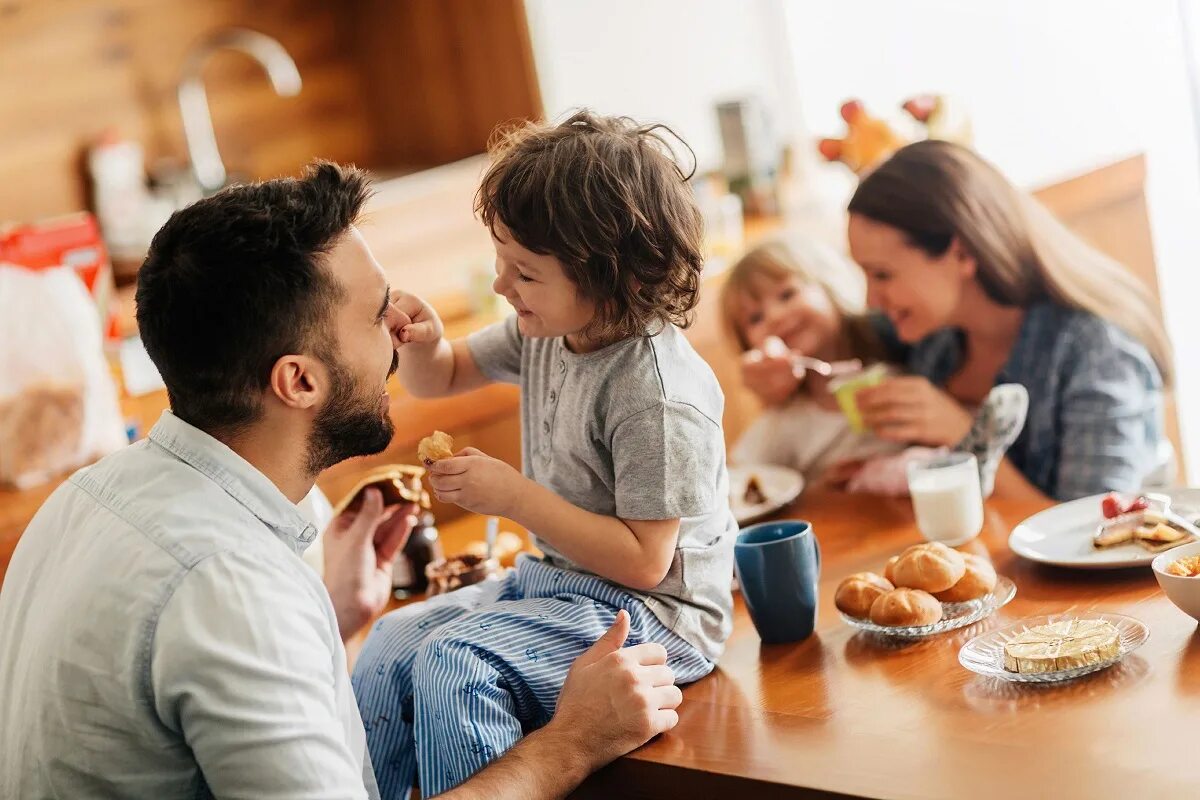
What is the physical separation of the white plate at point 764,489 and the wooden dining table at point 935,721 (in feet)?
1.17

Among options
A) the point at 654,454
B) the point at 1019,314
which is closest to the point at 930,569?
the point at 654,454

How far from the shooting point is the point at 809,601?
1480 mm

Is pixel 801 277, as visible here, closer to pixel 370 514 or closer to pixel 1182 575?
pixel 370 514

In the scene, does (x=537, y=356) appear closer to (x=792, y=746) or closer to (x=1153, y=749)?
(x=792, y=746)

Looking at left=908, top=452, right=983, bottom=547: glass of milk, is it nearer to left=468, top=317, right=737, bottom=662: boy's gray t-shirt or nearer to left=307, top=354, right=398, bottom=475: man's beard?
left=468, top=317, right=737, bottom=662: boy's gray t-shirt

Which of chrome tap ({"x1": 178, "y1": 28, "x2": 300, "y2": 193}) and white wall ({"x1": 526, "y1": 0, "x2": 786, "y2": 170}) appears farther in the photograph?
white wall ({"x1": 526, "y1": 0, "x2": 786, "y2": 170})

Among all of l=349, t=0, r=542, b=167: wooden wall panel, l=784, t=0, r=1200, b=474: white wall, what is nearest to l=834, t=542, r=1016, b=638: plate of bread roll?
l=784, t=0, r=1200, b=474: white wall

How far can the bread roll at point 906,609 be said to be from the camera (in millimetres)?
1408

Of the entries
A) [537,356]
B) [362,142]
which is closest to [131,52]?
[362,142]

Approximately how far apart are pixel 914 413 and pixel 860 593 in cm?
69

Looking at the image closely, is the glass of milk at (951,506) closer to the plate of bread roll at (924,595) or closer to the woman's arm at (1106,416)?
the plate of bread roll at (924,595)

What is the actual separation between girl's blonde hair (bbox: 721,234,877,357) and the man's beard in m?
1.21

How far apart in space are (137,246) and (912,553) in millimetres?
2452

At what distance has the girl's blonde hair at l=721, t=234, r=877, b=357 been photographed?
7.97 ft
